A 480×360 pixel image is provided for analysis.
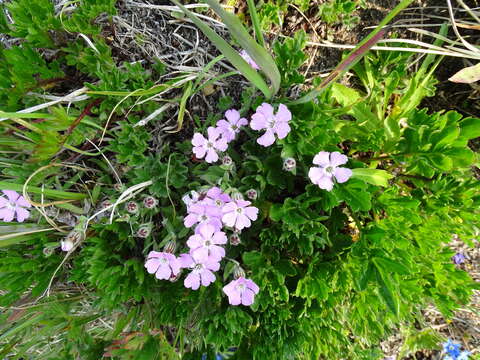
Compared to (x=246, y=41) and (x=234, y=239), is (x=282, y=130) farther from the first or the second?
(x=234, y=239)

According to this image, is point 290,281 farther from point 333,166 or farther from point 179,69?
point 179,69

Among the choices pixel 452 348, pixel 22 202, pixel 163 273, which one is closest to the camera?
pixel 163 273

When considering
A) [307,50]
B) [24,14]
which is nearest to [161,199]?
[24,14]

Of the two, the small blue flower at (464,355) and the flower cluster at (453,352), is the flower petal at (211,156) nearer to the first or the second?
the flower cluster at (453,352)

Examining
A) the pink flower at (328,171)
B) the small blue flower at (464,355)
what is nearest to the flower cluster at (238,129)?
the pink flower at (328,171)

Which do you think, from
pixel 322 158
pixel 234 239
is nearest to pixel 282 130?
pixel 322 158
